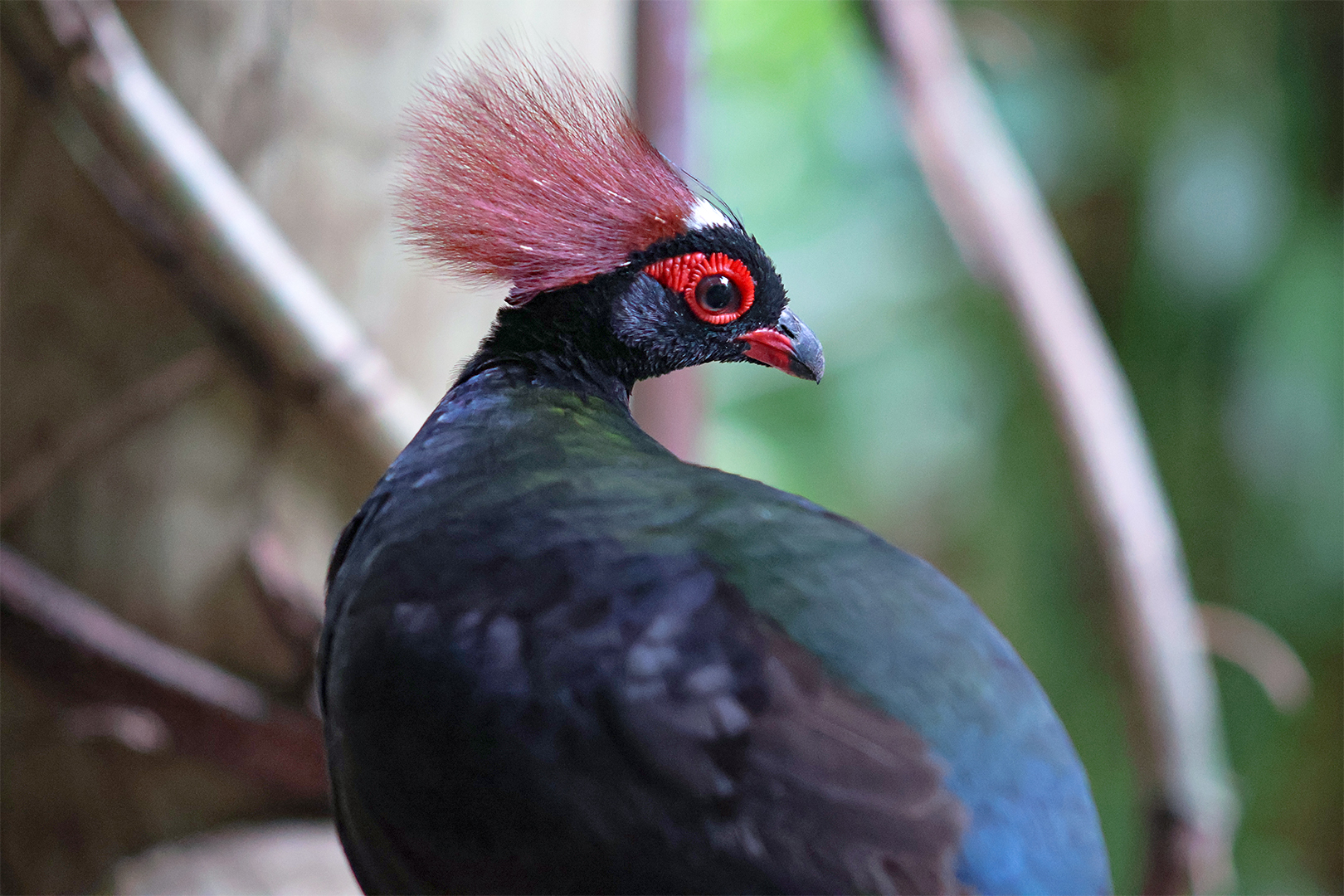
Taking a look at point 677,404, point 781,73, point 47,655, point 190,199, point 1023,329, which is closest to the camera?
point 190,199

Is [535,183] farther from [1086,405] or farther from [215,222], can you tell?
[1086,405]

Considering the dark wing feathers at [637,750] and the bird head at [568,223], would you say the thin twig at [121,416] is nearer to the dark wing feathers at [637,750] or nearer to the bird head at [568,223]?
the bird head at [568,223]

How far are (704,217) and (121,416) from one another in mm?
661

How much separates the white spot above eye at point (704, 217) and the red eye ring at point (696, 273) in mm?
17

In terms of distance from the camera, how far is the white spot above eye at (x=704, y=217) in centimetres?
62

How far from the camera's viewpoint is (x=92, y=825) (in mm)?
1072

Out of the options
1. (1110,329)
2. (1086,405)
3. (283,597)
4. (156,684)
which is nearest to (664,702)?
(283,597)

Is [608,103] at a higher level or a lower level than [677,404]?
higher

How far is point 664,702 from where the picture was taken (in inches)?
17.3

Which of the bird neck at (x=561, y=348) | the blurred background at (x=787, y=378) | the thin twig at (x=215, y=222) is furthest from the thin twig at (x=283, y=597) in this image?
→ the bird neck at (x=561, y=348)

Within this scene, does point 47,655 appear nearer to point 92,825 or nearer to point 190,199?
point 92,825

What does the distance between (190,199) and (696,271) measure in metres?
0.50

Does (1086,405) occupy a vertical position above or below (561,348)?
below

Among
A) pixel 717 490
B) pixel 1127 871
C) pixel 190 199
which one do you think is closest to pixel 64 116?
pixel 190 199
